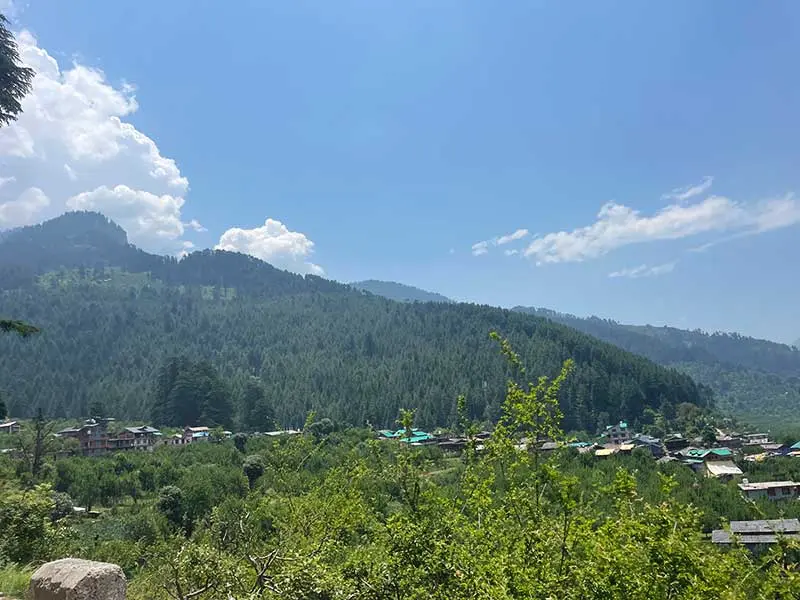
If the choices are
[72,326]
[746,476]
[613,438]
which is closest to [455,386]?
[613,438]

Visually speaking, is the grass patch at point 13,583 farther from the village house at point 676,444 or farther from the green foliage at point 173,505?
the village house at point 676,444

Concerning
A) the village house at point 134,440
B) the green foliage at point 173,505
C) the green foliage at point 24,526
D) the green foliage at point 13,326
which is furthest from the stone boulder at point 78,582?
the village house at point 134,440

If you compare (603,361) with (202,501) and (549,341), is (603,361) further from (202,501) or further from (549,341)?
(202,501)

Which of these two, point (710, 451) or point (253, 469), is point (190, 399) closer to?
point (253, 469)

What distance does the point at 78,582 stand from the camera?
5824 mm

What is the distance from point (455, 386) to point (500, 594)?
11835 cm

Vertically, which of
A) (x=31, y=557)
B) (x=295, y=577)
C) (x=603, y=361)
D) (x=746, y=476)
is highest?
(x=603, y=361)

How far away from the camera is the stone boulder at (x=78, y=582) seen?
19.1 ft

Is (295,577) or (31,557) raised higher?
(295,577)

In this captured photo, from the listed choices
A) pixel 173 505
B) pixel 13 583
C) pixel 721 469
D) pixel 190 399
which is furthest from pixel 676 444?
pixel 13 583

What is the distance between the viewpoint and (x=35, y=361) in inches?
5699

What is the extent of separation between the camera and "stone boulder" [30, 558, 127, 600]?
19.1 ft

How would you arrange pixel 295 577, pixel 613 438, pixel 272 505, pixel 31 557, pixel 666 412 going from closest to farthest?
pixel 295 577 < pixel 31 557 < pixel 272 505 < pixel 613 438 < pixel 666 412

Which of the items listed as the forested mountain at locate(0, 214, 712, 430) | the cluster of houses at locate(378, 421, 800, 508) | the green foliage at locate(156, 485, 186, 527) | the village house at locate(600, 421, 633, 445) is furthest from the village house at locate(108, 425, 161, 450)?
the village house at locate(600, 421, 633, 445)
